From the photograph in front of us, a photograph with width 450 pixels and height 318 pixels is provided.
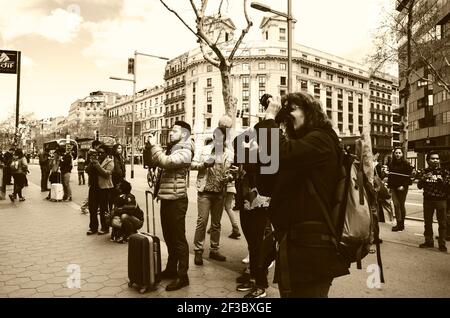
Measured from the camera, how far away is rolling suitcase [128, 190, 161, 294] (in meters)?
3.94

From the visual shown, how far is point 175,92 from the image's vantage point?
8106cm

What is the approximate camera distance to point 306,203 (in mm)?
2078

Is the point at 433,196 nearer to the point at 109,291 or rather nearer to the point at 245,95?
the point at 109,291

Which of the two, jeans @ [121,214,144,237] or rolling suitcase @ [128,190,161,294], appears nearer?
rolling suitcase @ [128,190,161,294]

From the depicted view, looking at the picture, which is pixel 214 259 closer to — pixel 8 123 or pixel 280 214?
pixel 280 214

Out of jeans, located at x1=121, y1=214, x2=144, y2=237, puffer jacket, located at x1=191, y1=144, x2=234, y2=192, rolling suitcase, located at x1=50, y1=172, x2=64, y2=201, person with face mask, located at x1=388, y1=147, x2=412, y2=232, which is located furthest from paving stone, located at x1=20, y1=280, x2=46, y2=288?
rolling suitcase, located at x1=50, y1=172, x2=64, y2=201

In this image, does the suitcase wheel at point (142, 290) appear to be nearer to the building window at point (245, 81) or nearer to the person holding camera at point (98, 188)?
the person holding camera at point (98, 188)

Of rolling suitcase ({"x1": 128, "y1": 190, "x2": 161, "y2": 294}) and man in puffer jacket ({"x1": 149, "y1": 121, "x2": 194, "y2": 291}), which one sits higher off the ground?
man in puffer jacket ({"x1": 149, "y1": 121, "x2": 194, "y2": 291})

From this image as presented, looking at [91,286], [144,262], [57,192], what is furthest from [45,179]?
[144,262]

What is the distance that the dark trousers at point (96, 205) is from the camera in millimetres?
7137

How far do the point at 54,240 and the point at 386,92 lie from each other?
326 feet

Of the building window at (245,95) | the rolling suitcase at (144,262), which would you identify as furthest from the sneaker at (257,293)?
the building window at (245,95)

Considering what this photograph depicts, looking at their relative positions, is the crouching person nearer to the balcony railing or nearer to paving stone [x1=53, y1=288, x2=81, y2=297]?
paving stone [x1=53, y1=288, x2=81, y2=297]

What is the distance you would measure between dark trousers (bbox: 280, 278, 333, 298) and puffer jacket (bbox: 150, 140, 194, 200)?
218 cm
